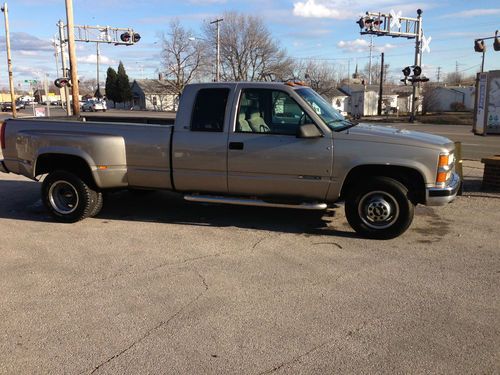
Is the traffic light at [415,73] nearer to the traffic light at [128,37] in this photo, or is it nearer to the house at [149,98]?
the traffic light at [128,37]

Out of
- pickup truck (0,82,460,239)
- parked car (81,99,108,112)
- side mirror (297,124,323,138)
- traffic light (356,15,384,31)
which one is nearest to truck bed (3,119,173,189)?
pickup truck (0,82,460,239)

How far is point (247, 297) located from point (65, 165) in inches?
154

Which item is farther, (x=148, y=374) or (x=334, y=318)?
(x=334, y=318)

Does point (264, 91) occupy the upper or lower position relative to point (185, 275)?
upper

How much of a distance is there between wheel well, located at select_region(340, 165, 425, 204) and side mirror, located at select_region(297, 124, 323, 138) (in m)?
0.63

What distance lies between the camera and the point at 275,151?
18.9 feet

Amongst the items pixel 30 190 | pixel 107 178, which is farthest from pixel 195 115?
pixel 30 190

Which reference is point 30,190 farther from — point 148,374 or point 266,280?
point 148,374

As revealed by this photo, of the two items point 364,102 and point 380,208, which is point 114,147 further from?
point 364,102

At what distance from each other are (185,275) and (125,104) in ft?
290

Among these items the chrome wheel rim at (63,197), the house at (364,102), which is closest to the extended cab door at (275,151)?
the chrome wheel rim at (63,197)

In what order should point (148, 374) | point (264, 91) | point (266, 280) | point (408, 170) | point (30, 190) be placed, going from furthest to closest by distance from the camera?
1. point (30, 190)
2. point (264, 91)
3. point (408, 170)
4. point (266, 280)
5. point (148, 374)

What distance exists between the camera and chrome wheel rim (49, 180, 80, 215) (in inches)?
263

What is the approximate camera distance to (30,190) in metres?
9.03
